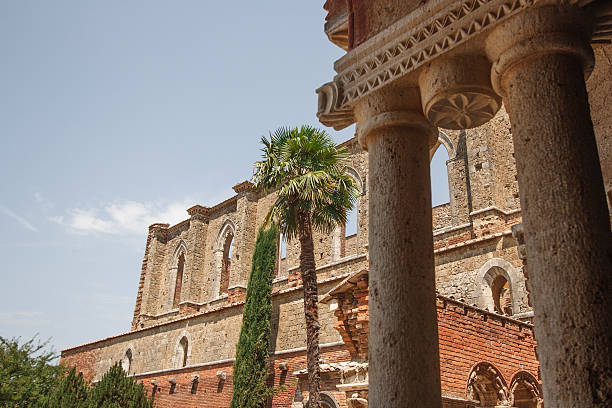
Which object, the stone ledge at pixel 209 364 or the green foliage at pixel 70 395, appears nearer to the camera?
the green foliage at pixel 70 395

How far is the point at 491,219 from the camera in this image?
14375 mm

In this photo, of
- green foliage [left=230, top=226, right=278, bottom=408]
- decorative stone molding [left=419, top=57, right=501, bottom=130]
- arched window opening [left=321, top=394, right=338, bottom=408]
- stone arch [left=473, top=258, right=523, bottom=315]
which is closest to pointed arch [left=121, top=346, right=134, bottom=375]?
green foliage [left=230, top=226, right=278, bottom=408]

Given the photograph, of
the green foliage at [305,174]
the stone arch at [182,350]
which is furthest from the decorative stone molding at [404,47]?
the stone arch at [182,350]

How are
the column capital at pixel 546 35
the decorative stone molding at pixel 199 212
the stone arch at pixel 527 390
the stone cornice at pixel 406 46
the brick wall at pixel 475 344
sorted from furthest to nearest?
the decorative stone molding at pixel 199 212 → the stone arch at pixel 527 390 → the brick wall at pixel 475 344 → the stone cornice at pixel 406 46 → the column capital at pixel 546 35

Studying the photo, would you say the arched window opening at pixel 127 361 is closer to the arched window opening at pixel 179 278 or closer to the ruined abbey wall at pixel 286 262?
the ruined abbey wall at pixel 286 262

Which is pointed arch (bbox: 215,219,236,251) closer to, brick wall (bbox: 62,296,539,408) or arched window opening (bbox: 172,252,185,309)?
arched window opening (bbox: 172,252,185,309)

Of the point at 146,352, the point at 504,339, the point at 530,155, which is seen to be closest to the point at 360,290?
the point at 504,339

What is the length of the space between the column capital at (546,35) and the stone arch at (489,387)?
6.68 metres

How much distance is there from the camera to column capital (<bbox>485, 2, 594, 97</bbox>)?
239cm

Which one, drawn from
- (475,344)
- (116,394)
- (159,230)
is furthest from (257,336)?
(159,230)

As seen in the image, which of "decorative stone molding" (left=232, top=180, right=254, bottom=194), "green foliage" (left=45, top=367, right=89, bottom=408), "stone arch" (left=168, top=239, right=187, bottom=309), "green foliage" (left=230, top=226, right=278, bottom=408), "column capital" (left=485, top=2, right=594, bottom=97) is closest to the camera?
"column capital" (left=485, top=2, right=594, bottom=97)

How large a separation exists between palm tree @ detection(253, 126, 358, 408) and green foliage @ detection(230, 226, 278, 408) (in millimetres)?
3040

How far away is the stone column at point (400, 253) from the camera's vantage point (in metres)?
2.46

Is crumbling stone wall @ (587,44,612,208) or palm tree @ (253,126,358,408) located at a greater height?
palm tree @ (253,126,358,408)
